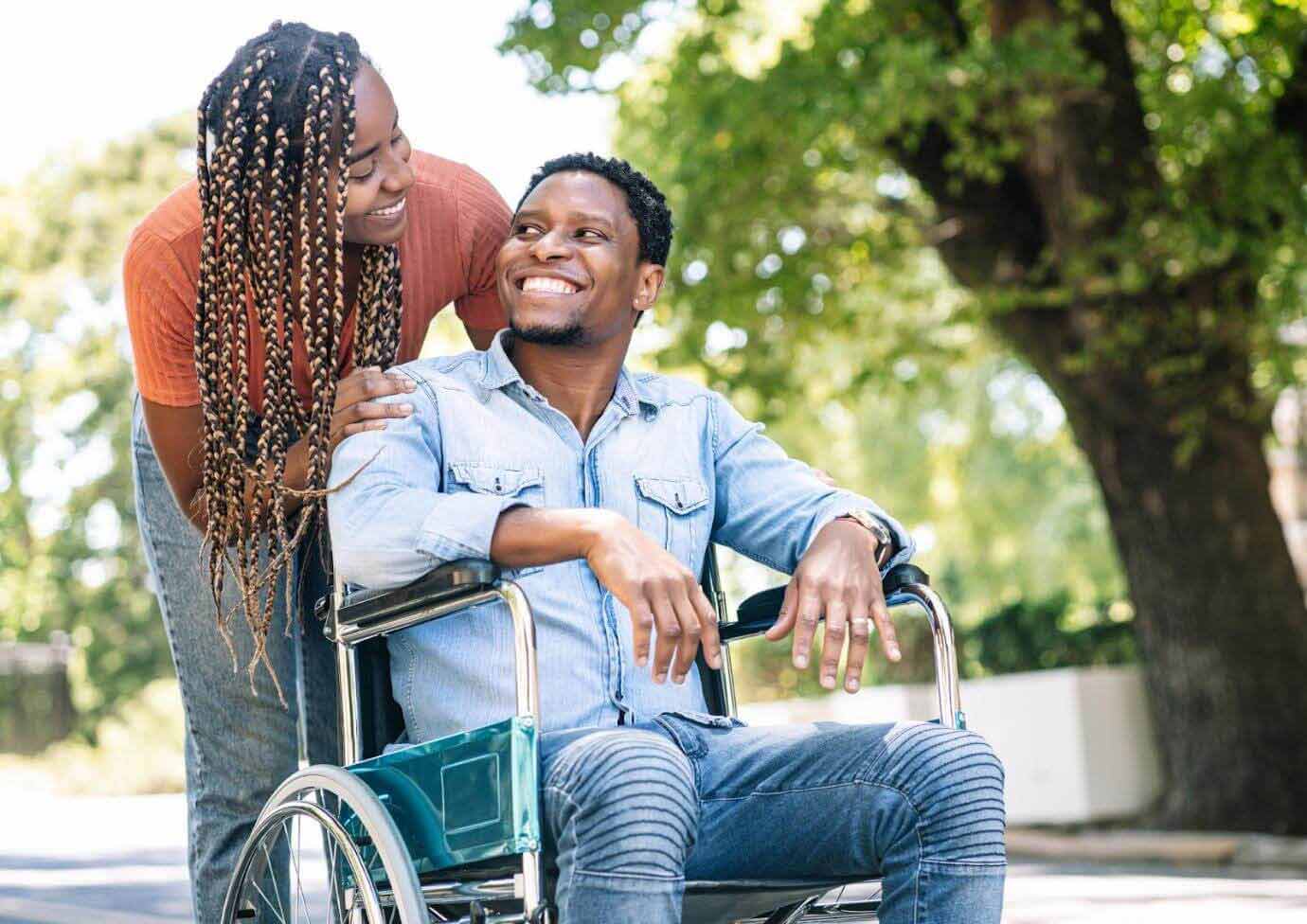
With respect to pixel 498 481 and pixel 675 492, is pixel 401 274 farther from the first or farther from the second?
pixel 675 492

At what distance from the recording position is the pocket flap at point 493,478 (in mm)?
2922

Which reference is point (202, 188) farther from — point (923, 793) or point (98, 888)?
point (98, 888)

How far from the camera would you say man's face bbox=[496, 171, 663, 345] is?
9.94 ft

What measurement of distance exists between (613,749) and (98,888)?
6.11 meters

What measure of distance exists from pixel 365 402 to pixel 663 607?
70cm

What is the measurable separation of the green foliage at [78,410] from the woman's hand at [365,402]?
26.7 meters

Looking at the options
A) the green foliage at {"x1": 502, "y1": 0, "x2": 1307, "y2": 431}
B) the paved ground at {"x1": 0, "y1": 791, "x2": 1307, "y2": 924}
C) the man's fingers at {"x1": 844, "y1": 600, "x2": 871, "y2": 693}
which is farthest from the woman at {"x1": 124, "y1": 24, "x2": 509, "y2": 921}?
the green foliage at {"x1": 502, "y1": 0, "x2": 1307, "y2": 431}

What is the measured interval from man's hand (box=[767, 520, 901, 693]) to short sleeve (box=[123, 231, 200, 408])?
109 centimetres

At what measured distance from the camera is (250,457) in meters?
3.15

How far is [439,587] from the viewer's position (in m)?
2.58

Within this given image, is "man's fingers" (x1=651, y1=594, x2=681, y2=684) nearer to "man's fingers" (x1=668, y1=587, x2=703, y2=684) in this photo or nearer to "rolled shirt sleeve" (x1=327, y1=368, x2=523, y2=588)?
"man's fingers" (x1=668, y1=587, x2=703, y2=684)

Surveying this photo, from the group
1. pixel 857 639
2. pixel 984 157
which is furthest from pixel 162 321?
pixel 984 157

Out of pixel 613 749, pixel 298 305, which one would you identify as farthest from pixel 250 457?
pixel 613 749

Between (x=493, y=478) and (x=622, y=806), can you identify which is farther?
(x=493, y=478)
